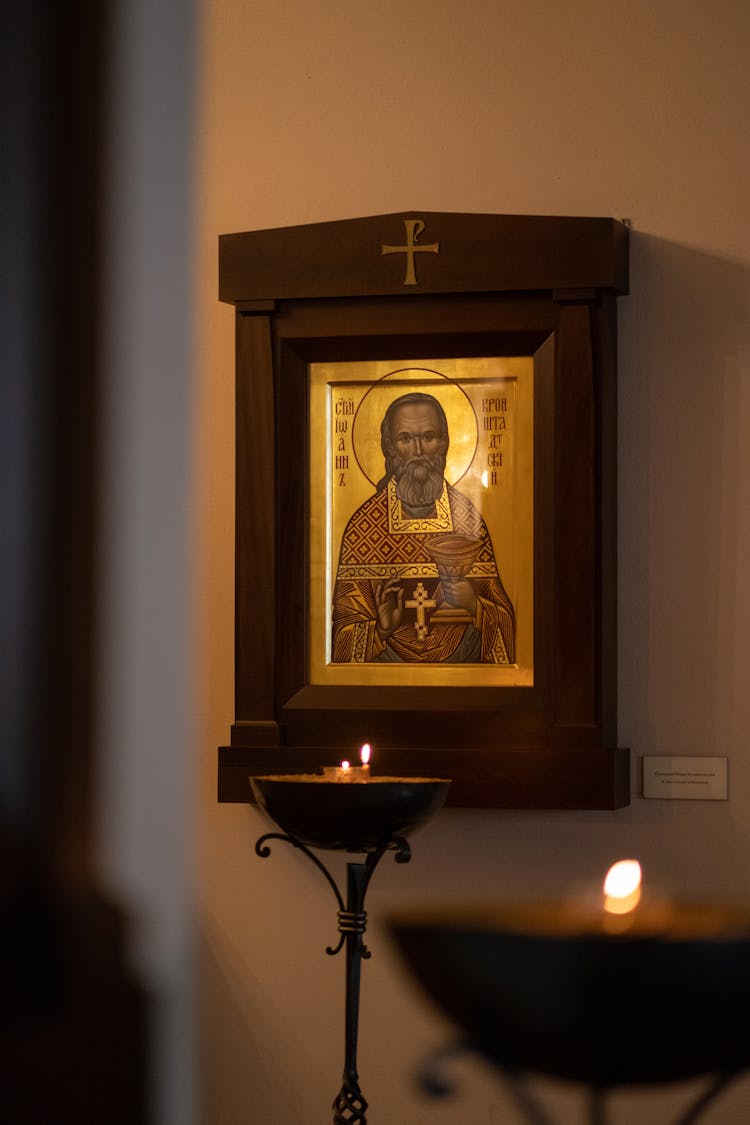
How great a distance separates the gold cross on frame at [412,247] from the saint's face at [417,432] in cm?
20

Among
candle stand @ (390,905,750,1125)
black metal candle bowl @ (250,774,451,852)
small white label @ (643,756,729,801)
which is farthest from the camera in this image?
small white label @ (643,756,729,801)

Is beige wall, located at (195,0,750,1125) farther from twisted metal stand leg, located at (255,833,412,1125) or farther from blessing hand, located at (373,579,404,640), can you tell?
twisted metal stand leg, located at (255,833,412,1125)

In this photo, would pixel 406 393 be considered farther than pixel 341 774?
Yes

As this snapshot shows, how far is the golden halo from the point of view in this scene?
94.6 inches

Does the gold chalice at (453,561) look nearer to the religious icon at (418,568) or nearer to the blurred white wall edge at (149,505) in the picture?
the religious icon at (418,568)

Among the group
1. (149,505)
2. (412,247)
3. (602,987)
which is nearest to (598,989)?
(602,987)

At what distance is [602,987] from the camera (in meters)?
1.02

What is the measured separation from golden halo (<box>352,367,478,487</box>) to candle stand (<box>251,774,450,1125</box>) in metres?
0.64

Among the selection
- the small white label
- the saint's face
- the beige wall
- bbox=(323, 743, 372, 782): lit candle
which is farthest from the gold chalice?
bbox=(323, 743, 372, 782): lit candle

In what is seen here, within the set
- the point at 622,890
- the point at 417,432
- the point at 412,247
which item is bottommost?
the point at 622,890

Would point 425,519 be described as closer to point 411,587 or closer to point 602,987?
point 411,587

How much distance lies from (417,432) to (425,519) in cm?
14

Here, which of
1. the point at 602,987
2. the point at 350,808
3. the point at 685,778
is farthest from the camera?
the point at 685,778

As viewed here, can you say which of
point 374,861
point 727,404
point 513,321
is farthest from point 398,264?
point 374,861
